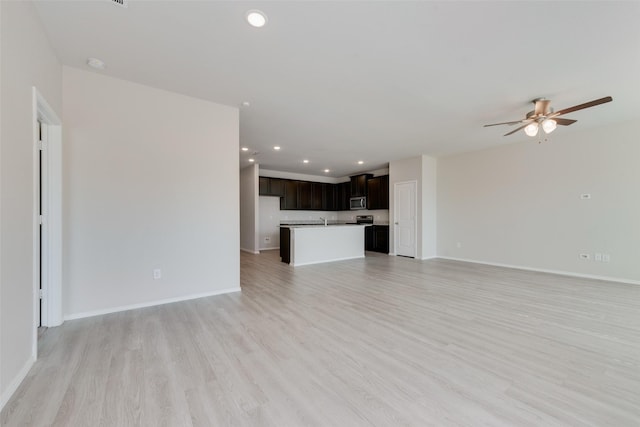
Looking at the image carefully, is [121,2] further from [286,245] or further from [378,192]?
[378,192]

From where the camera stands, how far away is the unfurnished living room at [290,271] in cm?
163

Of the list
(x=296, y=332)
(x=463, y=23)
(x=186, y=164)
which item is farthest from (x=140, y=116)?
(x=463, y=23)

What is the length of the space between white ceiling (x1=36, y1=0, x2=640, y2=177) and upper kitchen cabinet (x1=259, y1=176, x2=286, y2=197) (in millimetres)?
4176

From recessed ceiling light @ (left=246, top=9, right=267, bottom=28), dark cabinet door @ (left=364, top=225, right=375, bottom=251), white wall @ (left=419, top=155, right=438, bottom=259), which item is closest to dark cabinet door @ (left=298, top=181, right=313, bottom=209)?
dark cabinet door @ (left=364, top=225, right=375, bottom=251)

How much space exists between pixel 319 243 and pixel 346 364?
4260 millimetres

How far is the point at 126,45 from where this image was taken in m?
2.38

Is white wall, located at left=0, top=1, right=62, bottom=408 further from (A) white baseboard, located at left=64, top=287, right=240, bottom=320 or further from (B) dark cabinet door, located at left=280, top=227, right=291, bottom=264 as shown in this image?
(B) dark cabinet door, located at left=280, top=227, right=291, bottom=264

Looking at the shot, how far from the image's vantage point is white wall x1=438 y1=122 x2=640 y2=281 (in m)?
4.33

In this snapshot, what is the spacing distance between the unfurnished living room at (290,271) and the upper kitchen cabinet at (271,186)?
133 inches

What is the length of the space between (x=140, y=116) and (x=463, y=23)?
3492 mm

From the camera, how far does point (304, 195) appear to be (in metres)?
8.99

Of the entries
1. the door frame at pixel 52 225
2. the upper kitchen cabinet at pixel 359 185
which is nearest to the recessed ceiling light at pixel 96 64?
the door frame at pixel 52 225

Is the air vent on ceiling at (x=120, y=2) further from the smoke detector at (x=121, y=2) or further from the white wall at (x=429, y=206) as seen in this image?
the white wall at (x=429, y=206)

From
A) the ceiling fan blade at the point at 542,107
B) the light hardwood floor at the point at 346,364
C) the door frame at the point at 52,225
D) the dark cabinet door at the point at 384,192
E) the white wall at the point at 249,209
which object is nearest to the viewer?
the light hardwood floor at the point at 346,364
